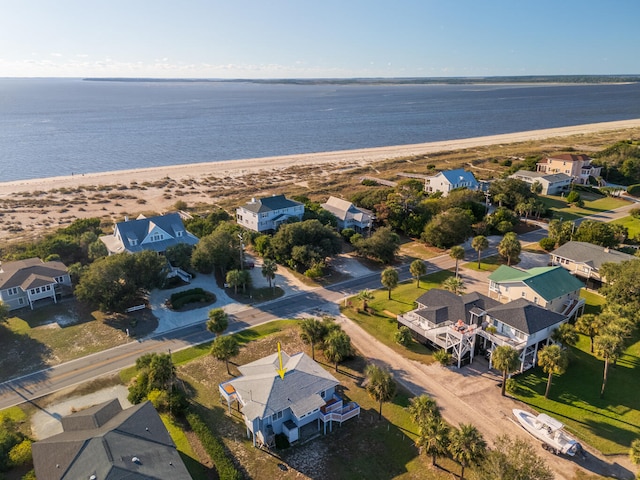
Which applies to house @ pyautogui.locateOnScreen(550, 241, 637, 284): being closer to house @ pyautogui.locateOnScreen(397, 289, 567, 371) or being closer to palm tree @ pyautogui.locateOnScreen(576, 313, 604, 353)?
palm tree @ pyautogui.locateOnScreen(576, 313, 604, 353)

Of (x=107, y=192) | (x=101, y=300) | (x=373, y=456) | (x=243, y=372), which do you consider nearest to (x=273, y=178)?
(x=107, y=192)

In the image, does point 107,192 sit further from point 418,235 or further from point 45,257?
point 418,235

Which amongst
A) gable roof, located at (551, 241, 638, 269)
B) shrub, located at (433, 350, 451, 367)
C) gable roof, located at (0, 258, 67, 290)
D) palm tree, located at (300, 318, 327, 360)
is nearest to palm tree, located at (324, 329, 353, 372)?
palm tree, located at (300, 318, 327, 360)

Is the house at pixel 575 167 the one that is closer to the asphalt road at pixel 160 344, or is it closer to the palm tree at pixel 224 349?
the asphalt road at pixel 160 344

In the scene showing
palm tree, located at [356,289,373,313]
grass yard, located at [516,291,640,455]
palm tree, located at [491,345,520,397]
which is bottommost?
grass yard, located at [516,291,640,455]

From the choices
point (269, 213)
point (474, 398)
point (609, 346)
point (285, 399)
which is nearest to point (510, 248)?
point (609, 346)
